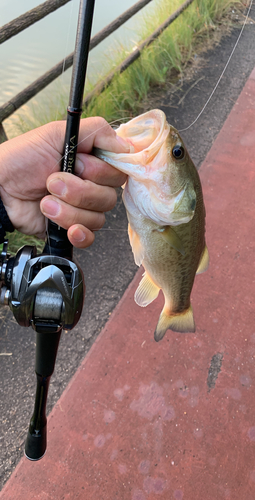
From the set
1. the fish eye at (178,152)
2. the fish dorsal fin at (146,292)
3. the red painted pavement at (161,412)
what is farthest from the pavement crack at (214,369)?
the fish eye at (178,152)

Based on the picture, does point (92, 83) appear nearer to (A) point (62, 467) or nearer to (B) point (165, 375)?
(B) point (165, 375)

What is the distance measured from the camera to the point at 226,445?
181cm

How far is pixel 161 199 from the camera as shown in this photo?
3.63 ft

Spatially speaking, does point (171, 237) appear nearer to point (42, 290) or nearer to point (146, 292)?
point (146, 292)

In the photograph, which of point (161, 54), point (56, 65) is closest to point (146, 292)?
point (56, 65)

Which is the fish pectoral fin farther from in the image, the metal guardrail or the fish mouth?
the metal guardrail

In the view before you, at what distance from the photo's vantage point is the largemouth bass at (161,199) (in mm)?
1059

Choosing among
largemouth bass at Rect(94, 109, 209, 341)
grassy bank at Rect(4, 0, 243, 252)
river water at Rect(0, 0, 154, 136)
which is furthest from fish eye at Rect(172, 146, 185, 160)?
river water at Rect(0, 0, 154, 136)

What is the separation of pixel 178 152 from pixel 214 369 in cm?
143

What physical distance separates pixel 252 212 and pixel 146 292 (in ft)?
5.58

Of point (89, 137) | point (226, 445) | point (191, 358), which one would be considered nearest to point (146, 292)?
point (89, 137)

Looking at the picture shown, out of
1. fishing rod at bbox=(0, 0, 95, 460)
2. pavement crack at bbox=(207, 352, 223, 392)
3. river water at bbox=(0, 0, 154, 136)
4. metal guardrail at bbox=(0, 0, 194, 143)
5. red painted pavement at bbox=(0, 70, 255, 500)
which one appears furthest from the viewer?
river water at bbox=(0, 0, 154, 136)

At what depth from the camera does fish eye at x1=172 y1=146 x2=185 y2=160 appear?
1.09 metres

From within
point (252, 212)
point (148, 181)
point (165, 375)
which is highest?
point (148, 181)
